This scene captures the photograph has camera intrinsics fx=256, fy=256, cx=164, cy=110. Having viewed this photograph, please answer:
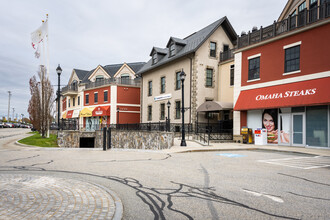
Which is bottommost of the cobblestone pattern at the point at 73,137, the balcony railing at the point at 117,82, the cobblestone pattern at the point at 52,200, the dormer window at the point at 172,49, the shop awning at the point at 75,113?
the cobblestone pattern at the point at 73,137

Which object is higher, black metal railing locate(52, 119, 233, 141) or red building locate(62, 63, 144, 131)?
red building locate(62, 63, 144, 131)

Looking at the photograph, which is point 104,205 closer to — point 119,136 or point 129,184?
point 129,184

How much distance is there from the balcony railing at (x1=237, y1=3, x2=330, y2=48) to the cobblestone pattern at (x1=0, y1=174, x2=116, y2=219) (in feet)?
55.7

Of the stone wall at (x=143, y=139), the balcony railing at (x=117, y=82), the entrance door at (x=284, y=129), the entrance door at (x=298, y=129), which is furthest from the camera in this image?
the balcony railing at (x=117, y=82)

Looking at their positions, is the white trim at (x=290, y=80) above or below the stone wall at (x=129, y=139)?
above

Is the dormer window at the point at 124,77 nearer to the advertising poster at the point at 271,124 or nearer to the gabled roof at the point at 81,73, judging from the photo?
the gabled roof at the point at 81,73

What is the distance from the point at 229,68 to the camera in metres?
26.4

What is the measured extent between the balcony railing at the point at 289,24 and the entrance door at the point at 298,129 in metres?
5.98

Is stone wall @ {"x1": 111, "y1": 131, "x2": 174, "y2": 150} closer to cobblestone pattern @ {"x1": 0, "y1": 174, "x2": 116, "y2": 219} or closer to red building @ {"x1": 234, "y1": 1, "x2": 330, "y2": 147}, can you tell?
red building @ {"x1": 234, "y1": 1, "x2": 330, "y2": 147}

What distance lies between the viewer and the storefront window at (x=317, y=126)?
50.8ft

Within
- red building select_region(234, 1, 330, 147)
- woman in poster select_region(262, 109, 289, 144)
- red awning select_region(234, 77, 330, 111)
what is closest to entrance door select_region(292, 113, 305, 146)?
red building select_region(234, 1, 330, 147)

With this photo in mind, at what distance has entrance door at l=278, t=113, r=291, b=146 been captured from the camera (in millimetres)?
17531

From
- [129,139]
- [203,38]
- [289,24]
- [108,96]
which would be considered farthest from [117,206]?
[108,96]

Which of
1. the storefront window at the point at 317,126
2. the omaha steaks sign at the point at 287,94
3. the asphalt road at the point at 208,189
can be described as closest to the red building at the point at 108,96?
the omaha steaks sign at the point at 287,94
